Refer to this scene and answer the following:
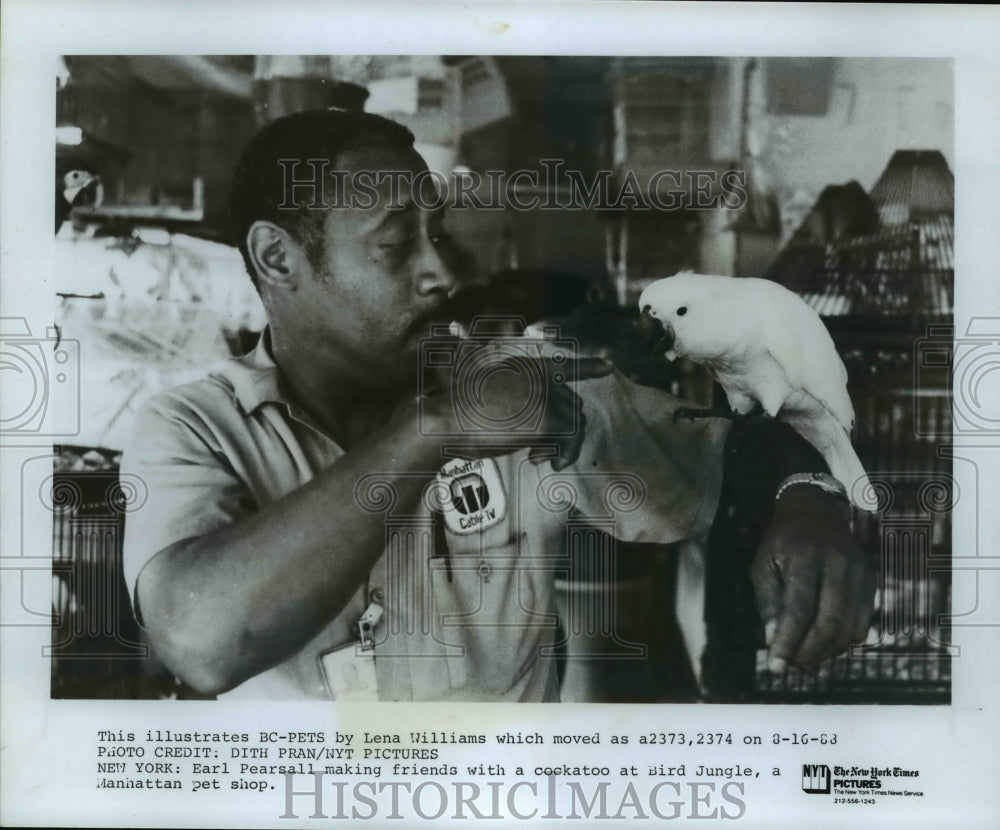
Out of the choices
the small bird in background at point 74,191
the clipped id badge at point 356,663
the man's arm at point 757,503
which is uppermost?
the small bird in background at point 74,191

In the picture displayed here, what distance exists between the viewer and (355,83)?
2.40 meters

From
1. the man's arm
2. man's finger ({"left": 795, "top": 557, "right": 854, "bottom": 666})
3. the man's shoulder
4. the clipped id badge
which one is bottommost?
the clipped id badge

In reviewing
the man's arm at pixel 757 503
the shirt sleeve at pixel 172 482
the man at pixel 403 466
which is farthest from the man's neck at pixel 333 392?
the man's arm at pixel 757 503

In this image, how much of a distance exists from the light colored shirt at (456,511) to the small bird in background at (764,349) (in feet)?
0.45

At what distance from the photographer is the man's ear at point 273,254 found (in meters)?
2.40

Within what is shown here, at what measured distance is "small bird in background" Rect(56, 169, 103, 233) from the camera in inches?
95.4

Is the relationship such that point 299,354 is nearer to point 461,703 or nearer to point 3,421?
point 3,421

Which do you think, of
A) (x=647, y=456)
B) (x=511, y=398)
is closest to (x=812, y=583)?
(x=647, y=456)

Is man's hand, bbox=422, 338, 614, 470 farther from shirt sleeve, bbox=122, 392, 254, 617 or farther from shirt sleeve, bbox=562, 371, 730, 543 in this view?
shirt sleeve, bbox=122, 392, 254, 617

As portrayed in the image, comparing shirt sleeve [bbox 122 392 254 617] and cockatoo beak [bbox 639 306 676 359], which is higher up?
cockatoo beak [bbox 639 306 676 359]

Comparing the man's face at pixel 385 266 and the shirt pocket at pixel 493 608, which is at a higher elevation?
the man's face at pixel 385 266

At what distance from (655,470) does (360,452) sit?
0.71 m

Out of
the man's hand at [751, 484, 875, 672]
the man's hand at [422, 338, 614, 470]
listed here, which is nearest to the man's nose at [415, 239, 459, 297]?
the man's hand at [422, 338, 614, 470]

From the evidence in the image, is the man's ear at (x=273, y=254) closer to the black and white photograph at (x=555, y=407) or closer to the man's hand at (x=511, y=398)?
the black and white photograph at (x=555, y=407)
